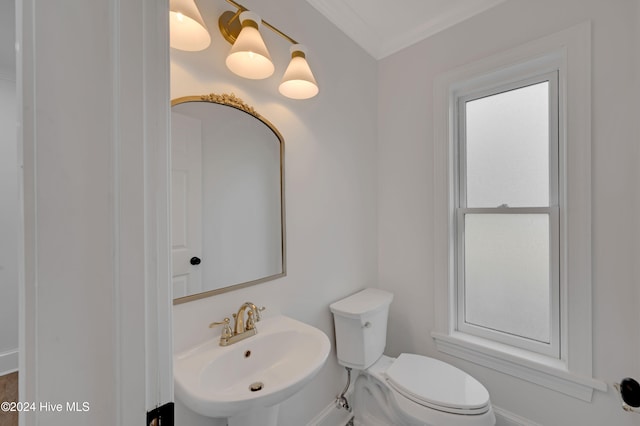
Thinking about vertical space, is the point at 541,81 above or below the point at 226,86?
above

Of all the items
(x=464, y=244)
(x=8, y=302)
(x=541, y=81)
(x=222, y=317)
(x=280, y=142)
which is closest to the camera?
(x=8, y=302)

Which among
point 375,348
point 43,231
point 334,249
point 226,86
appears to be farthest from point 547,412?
point 226,86

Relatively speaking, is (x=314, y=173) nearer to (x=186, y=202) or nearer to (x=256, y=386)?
(x=186, y=202)

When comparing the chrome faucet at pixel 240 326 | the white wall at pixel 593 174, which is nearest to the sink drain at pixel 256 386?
the chrome faucet at pixel 240 326

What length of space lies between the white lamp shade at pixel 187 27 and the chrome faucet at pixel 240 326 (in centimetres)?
95

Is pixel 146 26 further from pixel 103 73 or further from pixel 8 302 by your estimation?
pixel 8 302

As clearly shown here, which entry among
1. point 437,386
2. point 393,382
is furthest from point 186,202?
point 437,386

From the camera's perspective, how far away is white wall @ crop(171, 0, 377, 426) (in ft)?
3.28

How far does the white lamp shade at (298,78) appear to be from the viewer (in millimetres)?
1128

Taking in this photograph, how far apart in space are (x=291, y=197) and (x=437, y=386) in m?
1.13

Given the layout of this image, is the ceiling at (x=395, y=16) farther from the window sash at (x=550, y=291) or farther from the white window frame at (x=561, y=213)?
the window sash at (x=550, y=291)

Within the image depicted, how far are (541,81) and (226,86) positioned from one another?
1602 millimetres

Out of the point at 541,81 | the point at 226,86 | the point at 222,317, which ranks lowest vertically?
the point at 222,317

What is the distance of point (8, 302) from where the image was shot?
2.19 feet
